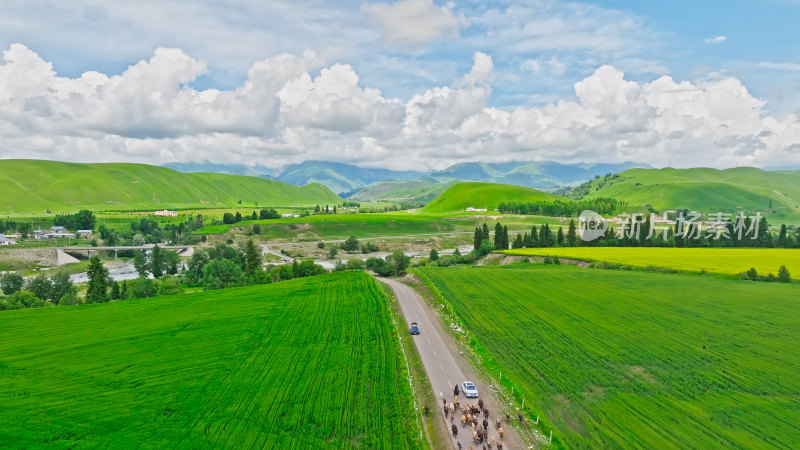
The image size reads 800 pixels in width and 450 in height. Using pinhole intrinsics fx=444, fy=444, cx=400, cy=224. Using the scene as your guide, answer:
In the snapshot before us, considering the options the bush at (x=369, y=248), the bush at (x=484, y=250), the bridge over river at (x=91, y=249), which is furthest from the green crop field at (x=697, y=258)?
the bridge over river at (x=91, y=249)

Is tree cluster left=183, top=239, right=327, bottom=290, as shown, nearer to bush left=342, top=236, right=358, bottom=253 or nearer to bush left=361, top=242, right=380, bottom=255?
bush left=342, top=236, right=358, bottom=253

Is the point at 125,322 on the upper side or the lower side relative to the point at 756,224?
lower

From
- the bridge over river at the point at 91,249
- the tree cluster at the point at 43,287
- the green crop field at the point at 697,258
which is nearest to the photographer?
the green crop field at the point at 697,258

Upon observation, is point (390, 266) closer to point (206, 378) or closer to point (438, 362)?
point (438, 362)

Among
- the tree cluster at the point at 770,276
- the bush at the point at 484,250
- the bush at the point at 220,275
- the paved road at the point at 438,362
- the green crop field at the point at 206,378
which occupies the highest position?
the tree cluster at the point at 770,276

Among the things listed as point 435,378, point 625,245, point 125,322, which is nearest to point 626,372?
point 435,378

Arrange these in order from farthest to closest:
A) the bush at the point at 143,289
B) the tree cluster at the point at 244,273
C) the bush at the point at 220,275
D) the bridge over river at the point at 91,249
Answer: the bridge over river at the point at 91,249, the bush at the point at 220,275, the tree cluster at the point at 244,273, the bush at the point at 143,289

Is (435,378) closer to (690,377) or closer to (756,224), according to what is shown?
(690,377)

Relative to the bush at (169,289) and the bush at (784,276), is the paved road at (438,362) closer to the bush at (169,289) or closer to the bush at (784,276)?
the bush at (169,289)
